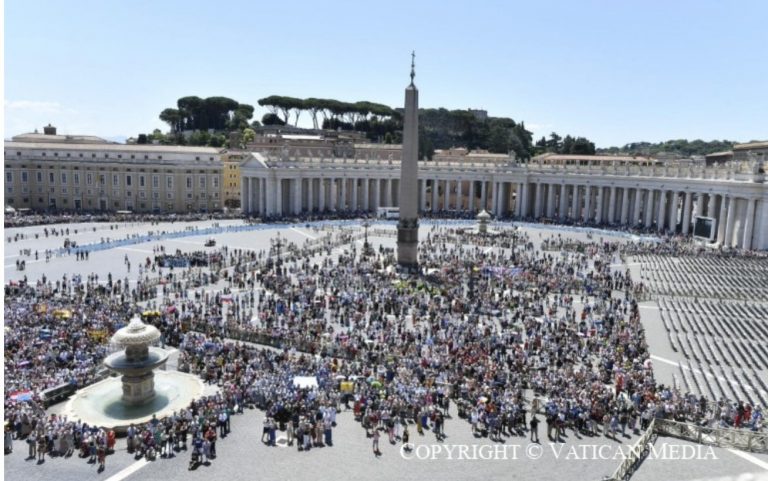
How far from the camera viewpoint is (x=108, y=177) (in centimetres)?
7106

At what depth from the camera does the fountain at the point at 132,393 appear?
16.9 m

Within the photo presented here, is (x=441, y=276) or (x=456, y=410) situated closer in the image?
(x=456, y=410)

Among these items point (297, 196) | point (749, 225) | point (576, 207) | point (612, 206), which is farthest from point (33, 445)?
point (576, 207)

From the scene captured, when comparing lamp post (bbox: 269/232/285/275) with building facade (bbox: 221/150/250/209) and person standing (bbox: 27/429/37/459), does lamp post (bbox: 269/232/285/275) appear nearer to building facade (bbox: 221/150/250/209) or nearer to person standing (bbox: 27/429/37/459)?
person standing (bbox: 27/429/37/459)

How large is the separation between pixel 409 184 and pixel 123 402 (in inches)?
966

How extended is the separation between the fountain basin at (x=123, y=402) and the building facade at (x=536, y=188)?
48552 mm

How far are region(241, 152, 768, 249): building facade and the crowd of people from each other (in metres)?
25.3

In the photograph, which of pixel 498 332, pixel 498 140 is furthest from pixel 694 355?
pixel 498 140

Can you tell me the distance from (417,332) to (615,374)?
25.1 ft

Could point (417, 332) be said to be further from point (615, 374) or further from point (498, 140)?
point (498, 140)

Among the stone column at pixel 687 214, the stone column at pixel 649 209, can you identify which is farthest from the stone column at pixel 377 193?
the stone column at pixel 687 214

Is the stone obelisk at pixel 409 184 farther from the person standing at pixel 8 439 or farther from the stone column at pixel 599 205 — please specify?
the stone column at pixel 599 205

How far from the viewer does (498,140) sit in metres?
113

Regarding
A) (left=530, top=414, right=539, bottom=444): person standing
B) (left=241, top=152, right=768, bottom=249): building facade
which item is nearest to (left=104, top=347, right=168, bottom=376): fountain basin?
(left=530, top=414, right=539, bottom=444): person standing
